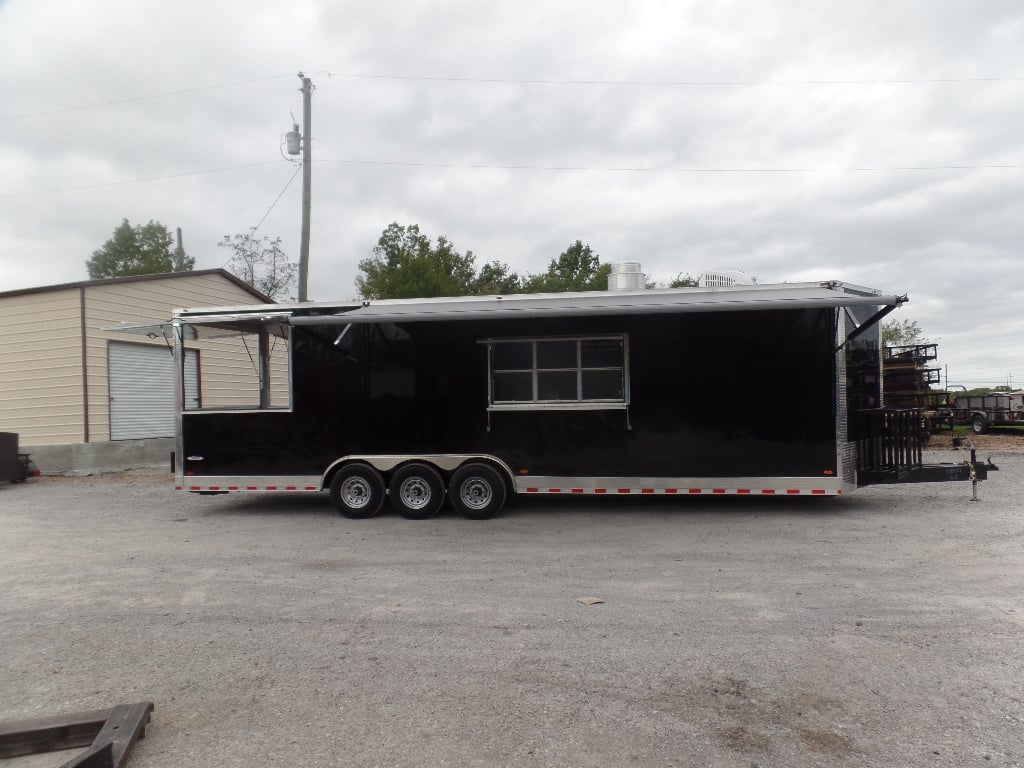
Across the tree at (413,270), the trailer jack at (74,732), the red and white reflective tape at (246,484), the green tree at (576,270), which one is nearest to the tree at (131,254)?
the tree at (413,270)

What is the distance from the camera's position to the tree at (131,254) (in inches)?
1553

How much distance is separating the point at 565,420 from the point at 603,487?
967 millimetres

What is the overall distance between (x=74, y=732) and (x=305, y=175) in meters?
16.4

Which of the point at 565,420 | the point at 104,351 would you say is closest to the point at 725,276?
the point at 565,420

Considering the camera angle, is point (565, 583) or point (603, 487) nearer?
point (565, 583)

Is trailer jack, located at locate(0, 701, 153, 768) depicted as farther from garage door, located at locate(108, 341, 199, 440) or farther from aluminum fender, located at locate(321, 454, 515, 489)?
garage door, located at locate(108, 341, 199, 440)

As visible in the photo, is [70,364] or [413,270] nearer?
[70,364]

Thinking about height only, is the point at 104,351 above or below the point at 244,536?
above

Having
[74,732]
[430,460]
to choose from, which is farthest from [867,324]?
[74,732]

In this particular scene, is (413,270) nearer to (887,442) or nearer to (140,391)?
(140,391)

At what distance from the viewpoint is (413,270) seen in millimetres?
29953

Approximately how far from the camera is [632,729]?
3.40 m

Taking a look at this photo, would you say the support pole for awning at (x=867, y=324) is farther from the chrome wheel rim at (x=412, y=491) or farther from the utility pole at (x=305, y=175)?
the utility pole at (x=305, y=175)

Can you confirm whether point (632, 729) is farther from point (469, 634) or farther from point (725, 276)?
point (725, 276)
